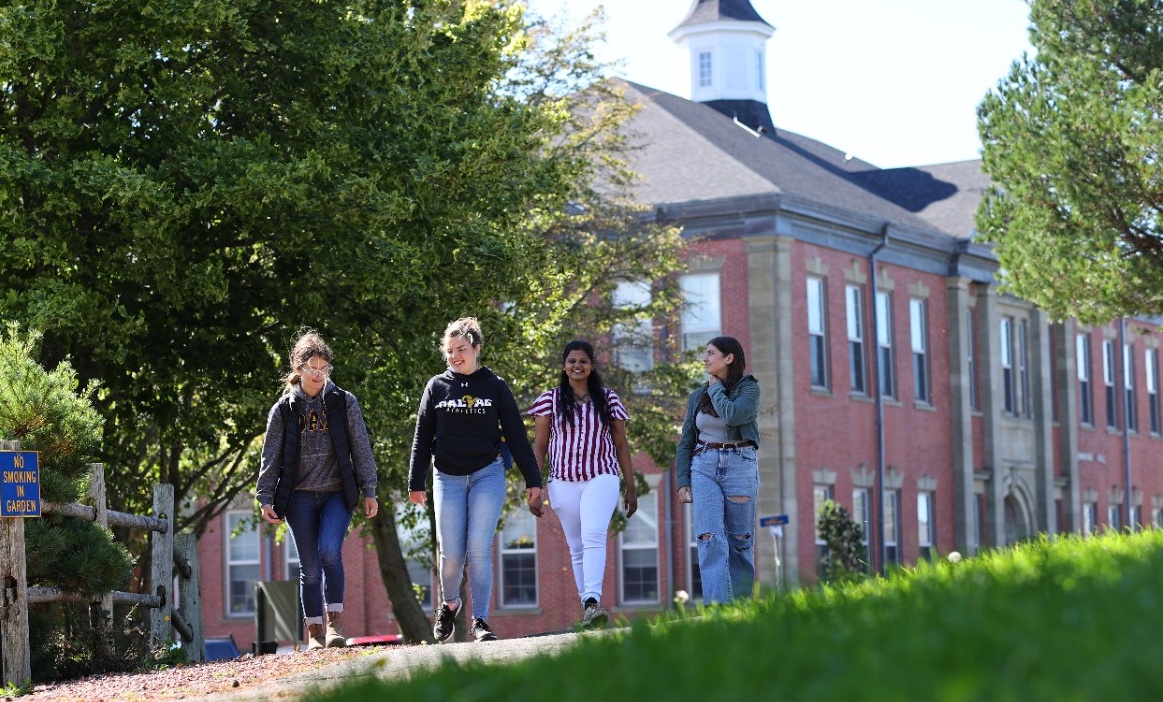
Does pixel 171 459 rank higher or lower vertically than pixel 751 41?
lower

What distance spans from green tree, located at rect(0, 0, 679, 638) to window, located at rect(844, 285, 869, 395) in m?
19.8

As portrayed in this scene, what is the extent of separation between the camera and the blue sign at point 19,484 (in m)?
11.8

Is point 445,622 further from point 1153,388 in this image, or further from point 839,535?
point 1153,388

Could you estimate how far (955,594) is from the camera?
6777mm

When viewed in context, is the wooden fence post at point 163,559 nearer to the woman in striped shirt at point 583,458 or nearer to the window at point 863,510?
the woman in striped shirt at point 583,458

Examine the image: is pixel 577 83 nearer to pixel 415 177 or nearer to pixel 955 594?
pixel 415 177

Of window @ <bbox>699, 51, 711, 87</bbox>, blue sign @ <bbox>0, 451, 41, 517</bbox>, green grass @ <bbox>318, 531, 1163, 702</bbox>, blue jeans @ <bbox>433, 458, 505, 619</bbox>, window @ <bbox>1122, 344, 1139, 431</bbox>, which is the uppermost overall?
window @ <bbox>699, 51, 711, 87</bbox>

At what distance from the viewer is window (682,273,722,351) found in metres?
37.2

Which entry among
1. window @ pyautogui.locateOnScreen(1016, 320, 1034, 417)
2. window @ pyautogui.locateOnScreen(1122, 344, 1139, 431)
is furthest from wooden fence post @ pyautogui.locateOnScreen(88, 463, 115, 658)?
window @ pyautogui.locateOnScreen(1122, 344, 1139, 431)

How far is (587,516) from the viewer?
12148mm

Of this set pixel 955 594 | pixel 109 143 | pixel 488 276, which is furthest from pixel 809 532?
pixel 955 594

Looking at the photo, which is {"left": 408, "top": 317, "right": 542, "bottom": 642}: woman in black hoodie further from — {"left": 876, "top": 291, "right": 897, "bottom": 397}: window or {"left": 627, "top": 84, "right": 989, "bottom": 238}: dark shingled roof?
{"left": 876, "top": 291, "right": 897, "bottom": 397}: window

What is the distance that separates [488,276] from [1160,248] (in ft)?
34.4

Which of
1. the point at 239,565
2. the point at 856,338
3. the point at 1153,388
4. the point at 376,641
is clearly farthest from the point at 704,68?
the point at 376,641
